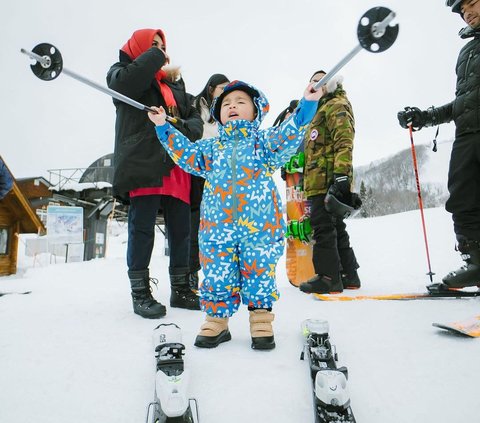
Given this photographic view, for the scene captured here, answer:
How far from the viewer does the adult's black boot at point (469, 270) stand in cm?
286

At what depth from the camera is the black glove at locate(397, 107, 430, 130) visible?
Result: 356 cm

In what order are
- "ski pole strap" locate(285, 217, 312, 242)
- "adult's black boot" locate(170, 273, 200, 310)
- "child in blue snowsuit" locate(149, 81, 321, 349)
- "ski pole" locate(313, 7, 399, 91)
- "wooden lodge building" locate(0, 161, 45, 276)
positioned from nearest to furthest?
"ski pole" locate(313, 7, 399, 91), "child in blue snowsuit" locate(149, 81, 321, 349), "adult's black boot" locate(170, 273, 200, 310), "ski pole strap" locate(285, 217, 312, 242), "wooden lodge building" locate(0, 161, 45, 276)

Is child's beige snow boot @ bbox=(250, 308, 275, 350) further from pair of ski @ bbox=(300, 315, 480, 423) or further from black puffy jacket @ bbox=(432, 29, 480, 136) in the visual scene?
black puffy jacket @ bbox=(432, 29, 480, 136)

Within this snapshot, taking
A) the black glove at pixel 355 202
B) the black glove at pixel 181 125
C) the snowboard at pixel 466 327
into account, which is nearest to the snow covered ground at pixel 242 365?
the snowboard at pixel 466 327

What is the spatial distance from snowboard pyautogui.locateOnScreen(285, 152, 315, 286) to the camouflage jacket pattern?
0.41 meters

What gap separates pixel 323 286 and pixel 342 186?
1002 mm

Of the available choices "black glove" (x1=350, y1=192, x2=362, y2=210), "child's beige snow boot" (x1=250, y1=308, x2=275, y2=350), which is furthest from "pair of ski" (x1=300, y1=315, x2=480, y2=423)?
"black glove" (x1=350, y1=192, x2=362, y2=210)

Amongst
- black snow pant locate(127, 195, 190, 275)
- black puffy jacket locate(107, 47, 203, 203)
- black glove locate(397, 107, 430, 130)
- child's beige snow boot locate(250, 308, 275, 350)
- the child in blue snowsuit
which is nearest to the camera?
child's beige snow boot locate(250, 308, 275, 350)

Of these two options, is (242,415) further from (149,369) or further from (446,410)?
(446,410)

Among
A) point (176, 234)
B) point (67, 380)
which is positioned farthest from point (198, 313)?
point (67, 380)

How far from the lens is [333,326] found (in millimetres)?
2209

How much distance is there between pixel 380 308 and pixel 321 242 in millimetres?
996

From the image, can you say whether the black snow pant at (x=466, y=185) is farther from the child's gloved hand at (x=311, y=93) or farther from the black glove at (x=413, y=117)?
the child's gloved hand at (x=311, y=93)

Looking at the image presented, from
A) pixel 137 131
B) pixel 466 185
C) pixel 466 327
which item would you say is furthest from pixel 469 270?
pixel 137 131
